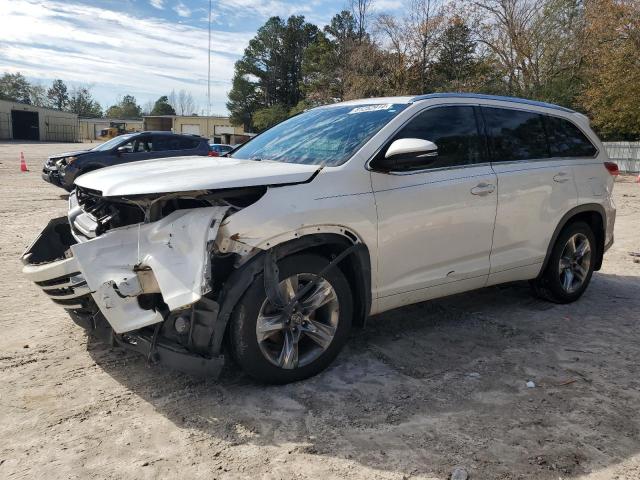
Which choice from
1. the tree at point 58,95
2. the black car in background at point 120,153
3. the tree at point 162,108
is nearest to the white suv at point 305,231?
the black car in background at point 120,153

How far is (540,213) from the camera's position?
4773mm

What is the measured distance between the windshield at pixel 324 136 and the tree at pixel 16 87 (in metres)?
118

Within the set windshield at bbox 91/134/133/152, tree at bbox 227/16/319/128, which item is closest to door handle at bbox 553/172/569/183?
windshield at bbox 91/134/133/152

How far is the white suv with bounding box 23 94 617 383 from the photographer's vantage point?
309 centimetres

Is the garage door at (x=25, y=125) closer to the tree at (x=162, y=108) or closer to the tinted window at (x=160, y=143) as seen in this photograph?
the tree at (x=162, y=108)

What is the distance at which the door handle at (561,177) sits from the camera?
4.90m

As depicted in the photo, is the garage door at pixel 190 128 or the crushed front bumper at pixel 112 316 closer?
the crushed front bumper at pixel 112 316

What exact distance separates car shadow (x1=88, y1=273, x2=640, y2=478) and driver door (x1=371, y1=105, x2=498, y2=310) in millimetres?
515

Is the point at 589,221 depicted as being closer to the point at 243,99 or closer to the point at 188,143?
the point at 188,143

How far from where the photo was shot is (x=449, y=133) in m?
4.29

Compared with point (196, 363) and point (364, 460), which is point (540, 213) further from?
point (196, 363)

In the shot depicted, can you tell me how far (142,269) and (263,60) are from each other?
65.6 metres

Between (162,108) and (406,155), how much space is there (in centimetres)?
11353

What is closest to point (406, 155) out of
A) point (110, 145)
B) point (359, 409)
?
point (359, 409)
